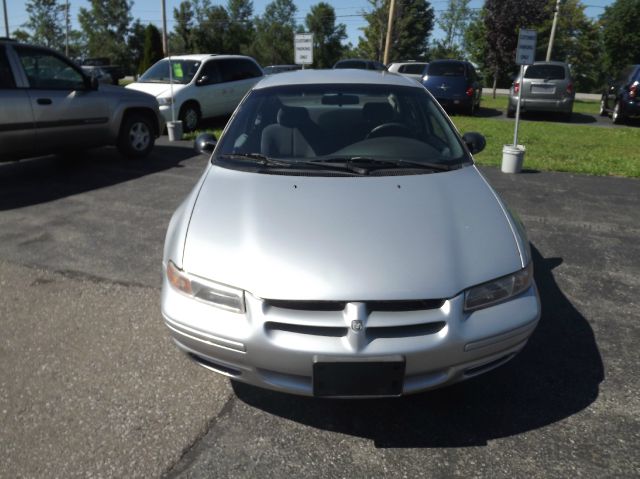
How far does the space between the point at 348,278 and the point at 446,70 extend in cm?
1406

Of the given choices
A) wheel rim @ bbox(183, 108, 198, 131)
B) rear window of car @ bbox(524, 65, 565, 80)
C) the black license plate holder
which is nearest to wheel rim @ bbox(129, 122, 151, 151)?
wheel rim @ bbox(183, 108, 198, 131)

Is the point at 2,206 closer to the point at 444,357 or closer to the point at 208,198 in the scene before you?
the point at 208,198

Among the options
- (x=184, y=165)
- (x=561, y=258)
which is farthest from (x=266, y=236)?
(x=184, y=165)

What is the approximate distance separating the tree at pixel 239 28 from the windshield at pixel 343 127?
62435 mm

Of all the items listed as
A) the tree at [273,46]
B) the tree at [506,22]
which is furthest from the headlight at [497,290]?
the tree at [273,46]

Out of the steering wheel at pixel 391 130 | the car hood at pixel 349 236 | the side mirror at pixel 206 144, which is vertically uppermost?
the steering wheel at pixel 391 130

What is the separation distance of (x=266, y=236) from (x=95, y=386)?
1.25 metres

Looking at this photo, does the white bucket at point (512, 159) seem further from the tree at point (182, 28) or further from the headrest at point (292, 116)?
the tree at point (182, 28)

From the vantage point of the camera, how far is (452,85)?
1409cm

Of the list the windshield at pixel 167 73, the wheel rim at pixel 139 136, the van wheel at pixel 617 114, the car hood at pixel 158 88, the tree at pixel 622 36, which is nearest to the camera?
the wheel rim at pixel 139 136

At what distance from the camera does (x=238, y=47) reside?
212 feet

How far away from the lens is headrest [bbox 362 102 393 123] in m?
3.48

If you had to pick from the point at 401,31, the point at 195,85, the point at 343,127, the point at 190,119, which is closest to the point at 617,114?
the point at 195,85

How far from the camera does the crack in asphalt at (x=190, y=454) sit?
209 centimetres
